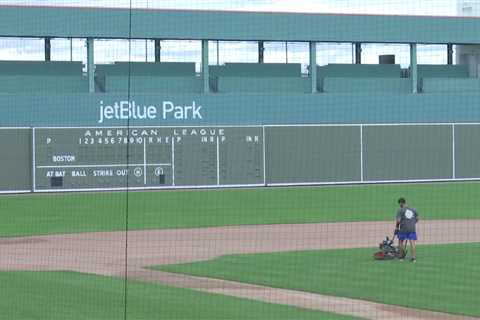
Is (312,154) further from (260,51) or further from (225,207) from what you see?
(225,207)

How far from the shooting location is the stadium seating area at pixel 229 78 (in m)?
39.2

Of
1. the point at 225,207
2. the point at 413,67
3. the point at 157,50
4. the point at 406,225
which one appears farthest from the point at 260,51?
the point at 406,225

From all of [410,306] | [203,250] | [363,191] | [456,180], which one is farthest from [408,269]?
[456,180]

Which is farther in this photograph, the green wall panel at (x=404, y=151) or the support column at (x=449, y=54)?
the support column at (x=449, y=54)

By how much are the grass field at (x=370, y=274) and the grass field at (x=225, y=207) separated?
309 inches

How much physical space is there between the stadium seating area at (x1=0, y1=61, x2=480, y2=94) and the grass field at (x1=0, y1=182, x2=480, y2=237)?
14.0ft

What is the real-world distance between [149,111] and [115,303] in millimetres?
24200

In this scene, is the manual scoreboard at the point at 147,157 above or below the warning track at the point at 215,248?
above

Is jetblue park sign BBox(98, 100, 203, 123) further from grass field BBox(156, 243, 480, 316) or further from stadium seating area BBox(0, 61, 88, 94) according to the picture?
grass field BBox(156, 243, 480, 316)

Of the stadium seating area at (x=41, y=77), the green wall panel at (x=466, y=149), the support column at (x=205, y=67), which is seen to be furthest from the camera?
the support column at (x=205, y=67)

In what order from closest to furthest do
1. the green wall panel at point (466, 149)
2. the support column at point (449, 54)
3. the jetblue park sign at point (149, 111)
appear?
the jetblue park sign at point (149, 111)
the green wall panel at point (466, 149)
the support column at point (449, 54)

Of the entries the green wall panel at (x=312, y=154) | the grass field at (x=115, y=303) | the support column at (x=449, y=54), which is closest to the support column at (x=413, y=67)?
the support column at (x=449, y=54)

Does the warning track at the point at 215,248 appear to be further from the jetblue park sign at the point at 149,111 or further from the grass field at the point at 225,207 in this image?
the jetblue park sign at the point at 149,111

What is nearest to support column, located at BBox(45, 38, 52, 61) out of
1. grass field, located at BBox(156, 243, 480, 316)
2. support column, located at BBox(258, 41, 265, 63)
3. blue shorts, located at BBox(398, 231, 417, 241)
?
support column, located at BBox(258, 41, 265, 63)
